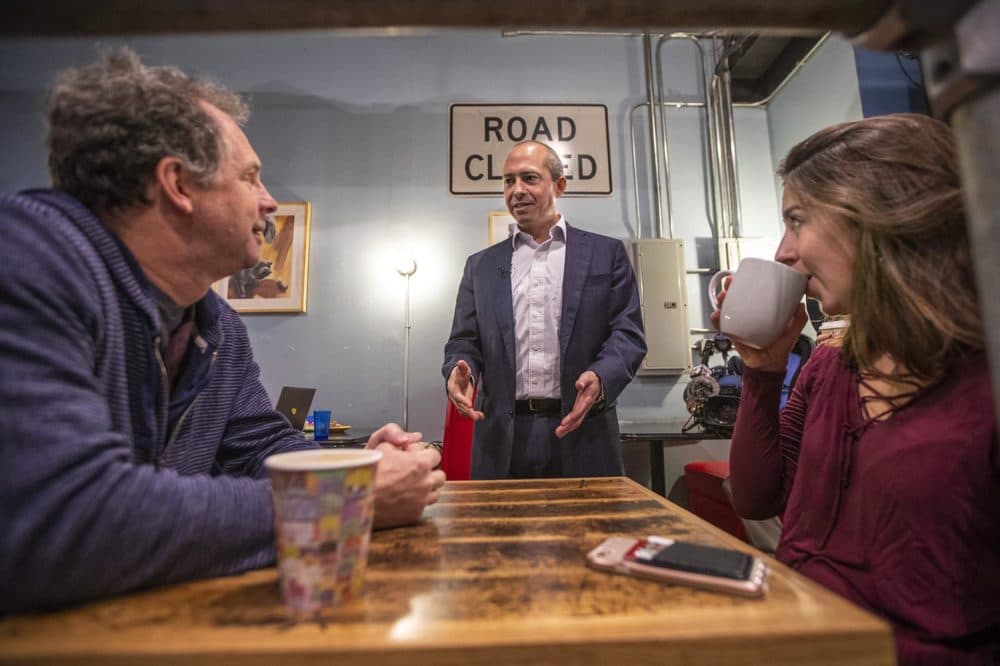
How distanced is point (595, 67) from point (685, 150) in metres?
0.86

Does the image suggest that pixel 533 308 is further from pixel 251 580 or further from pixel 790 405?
pixel 251 580

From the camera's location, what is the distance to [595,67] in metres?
3.56

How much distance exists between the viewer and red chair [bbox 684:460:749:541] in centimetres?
239

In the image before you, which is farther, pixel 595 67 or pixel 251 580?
pixel 595 67

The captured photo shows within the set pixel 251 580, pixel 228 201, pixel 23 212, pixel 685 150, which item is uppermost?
pixel 685 150

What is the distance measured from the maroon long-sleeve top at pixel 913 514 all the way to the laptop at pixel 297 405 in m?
2.26

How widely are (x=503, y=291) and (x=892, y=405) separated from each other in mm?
1268

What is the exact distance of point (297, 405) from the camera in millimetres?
2602

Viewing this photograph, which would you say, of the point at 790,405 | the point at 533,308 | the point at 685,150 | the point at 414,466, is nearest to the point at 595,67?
the point at 685,150

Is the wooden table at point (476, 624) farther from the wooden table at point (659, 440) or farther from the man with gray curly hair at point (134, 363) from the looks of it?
the wooden table at point (659, 440)

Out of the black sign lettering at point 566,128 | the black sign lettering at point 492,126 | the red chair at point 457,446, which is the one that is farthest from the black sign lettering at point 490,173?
the red chair at point 457,446

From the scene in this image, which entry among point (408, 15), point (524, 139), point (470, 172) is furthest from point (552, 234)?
point (408, 15)

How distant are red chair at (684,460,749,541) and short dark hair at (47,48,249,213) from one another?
2.31 meters

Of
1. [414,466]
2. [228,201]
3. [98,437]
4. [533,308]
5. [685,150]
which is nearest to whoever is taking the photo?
[98,437]
